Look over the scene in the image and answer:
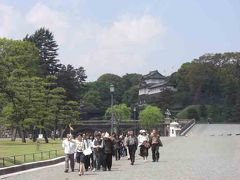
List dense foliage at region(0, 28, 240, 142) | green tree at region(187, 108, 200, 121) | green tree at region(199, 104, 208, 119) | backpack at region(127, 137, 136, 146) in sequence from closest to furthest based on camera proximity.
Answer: backpack at region(127, 137, 136, 146) < dense foliage at region(0, 28, 240, 142) < green tree at region(187, 108, 200, 121) < green tree at region(199, 104, 208, 119)

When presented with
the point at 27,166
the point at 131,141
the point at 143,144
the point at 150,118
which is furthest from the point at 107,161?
the point at 150,118

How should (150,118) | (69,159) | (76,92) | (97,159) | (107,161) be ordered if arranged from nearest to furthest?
1. (69,159)
2. (107,161)
3. (97,159)
4. (76,92)
5. (150,118)

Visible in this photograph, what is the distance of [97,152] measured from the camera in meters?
27.0

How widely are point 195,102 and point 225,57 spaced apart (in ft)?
61.0

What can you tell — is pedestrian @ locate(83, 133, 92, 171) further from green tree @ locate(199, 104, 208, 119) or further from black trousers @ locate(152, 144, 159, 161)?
green tree @ locate(199, 104, 208, 119)

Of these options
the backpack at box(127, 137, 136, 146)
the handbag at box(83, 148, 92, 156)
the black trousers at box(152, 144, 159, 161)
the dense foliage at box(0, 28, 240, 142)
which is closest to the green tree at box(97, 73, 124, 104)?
the dense foliage at box(0, 28, 240, 142)

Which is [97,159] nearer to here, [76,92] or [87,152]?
[87,152]

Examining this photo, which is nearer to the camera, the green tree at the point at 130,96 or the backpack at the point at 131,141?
the backpack at the point at 131,141

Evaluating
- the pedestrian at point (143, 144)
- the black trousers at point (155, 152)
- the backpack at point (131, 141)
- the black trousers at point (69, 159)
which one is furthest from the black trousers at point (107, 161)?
the pedestrian at point (143, 144)

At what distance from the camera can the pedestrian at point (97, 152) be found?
1065 inches

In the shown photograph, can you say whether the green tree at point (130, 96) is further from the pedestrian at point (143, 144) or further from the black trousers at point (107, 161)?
the black trousers at point (107, 161)

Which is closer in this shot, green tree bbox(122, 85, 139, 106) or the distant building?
the distant building

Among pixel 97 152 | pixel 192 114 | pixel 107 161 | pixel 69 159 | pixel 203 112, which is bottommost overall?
pixel 107 161

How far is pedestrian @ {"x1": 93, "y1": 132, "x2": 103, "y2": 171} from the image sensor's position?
27.1 m
